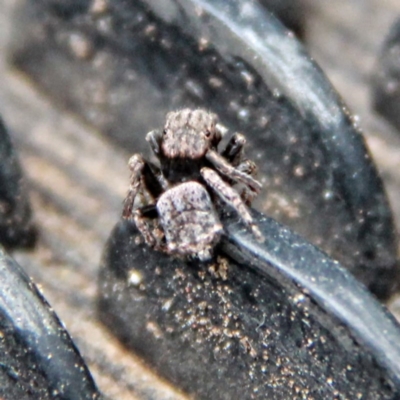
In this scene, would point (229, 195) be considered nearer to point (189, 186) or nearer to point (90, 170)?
point (189, 186)

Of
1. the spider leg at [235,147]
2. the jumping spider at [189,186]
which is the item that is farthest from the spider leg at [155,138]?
the spider leg at [235,147]

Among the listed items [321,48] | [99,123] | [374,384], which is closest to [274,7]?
[321,48]

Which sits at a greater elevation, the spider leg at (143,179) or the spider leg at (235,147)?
the spider leg at (235,147)

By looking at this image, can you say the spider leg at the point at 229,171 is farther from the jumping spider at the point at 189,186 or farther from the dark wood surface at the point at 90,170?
the dark wood surface at the point at 90,170

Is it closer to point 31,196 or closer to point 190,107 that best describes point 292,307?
point 190,107

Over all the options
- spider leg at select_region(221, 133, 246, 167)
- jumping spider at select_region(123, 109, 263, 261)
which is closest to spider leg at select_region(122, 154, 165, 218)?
jumping spider at select_region(123, 109, 263, 261)

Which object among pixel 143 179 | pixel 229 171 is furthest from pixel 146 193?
pixel 229 171
